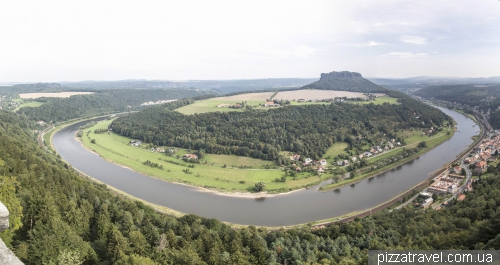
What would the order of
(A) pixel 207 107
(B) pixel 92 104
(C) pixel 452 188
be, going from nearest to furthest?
1. (C) pixel 452 188
2. (A) pixel 207 107
3. (B) pixel 92 104

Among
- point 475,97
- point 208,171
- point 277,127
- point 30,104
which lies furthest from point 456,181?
point 30,104

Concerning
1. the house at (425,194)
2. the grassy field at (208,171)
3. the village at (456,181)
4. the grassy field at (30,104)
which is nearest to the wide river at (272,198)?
the grassy field at (208,171)

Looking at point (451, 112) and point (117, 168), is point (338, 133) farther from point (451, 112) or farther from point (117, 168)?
point (451, 112)

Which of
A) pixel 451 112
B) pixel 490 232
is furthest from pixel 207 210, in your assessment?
pixel 451 112

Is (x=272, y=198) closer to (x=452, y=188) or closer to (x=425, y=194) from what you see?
(x=425, y=194)

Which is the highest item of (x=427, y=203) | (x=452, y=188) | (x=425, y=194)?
(x=452, y=188)

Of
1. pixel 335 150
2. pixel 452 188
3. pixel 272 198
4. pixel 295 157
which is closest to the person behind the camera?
pixel 452 188
